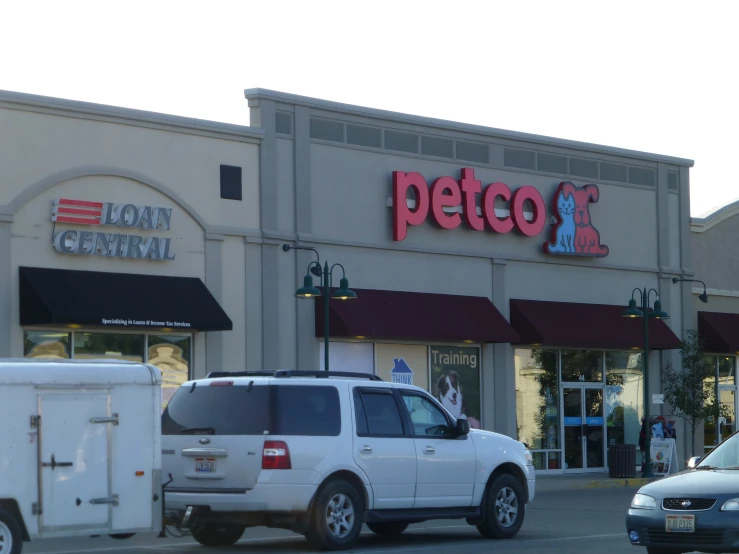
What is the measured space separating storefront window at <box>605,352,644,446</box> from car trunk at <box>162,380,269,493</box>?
1989 centimetres

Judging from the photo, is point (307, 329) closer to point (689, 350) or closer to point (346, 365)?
point (346, 365)

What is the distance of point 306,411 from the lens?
14.1 m

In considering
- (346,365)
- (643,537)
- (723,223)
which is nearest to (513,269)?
(346,365)

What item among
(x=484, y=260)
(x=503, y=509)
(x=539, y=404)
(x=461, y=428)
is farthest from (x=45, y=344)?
(x=539, y=404)

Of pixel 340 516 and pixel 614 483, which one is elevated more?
pixel 340 516

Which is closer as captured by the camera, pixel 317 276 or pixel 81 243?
pixel 81 243

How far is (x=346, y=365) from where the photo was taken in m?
27.4

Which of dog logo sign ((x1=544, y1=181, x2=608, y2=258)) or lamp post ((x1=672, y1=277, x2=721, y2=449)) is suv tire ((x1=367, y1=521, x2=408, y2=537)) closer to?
dog logo sign ((x1=544, y1=181, x2=608, y2=258))

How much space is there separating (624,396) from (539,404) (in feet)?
9.71

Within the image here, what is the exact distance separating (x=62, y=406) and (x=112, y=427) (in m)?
0.57

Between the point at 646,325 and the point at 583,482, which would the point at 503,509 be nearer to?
the point at 583,482

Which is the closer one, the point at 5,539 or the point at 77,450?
the point at 5,539

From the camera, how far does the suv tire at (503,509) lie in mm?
15875

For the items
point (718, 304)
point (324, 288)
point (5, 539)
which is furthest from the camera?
point (718, 304)
